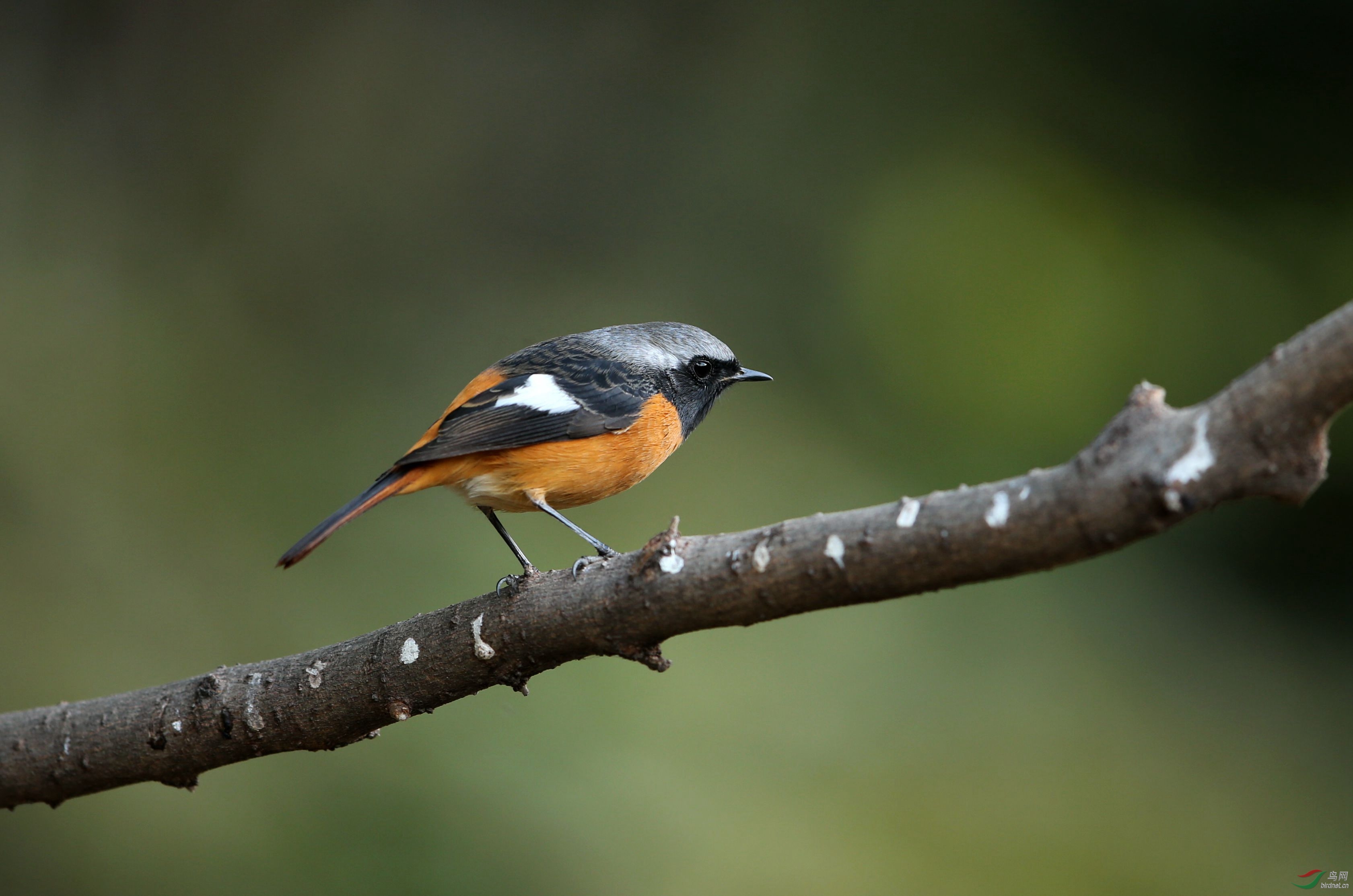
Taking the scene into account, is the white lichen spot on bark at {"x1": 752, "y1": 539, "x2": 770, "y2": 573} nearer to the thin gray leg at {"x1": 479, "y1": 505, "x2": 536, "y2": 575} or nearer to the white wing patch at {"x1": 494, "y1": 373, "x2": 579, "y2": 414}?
the thin gray leg at {"x1": 479, "y1": 505, "x2": 536, "y2": 575}

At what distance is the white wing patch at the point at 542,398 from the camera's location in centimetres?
308

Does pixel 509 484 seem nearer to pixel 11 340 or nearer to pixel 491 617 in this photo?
pixel 491 617

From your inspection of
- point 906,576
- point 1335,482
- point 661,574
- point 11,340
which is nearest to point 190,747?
point 661,574

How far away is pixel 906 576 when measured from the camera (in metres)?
1.79

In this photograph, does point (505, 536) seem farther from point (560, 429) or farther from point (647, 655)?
point (647, 655)

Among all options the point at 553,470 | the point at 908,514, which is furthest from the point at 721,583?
the point at 553,470

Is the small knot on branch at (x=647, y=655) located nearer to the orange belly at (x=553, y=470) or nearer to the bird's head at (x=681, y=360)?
the orange belly at (x=553, y=470)

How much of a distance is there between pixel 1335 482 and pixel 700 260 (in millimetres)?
3571

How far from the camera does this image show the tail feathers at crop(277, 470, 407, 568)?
2531mm

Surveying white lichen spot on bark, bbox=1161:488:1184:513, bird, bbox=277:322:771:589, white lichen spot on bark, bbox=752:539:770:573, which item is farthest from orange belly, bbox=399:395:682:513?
white lichen spot on bark, bbox=1161:488:1184:513

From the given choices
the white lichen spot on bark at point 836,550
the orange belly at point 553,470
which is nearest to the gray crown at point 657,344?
the orange belly at point 553,470

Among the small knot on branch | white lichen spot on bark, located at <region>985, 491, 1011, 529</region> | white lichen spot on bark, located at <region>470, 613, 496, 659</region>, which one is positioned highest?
white lichen spot on bark, located at <region>985, 491, 1011, 529</region>

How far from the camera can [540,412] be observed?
10.0ft

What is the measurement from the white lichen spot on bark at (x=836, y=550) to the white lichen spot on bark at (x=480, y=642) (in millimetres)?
911
